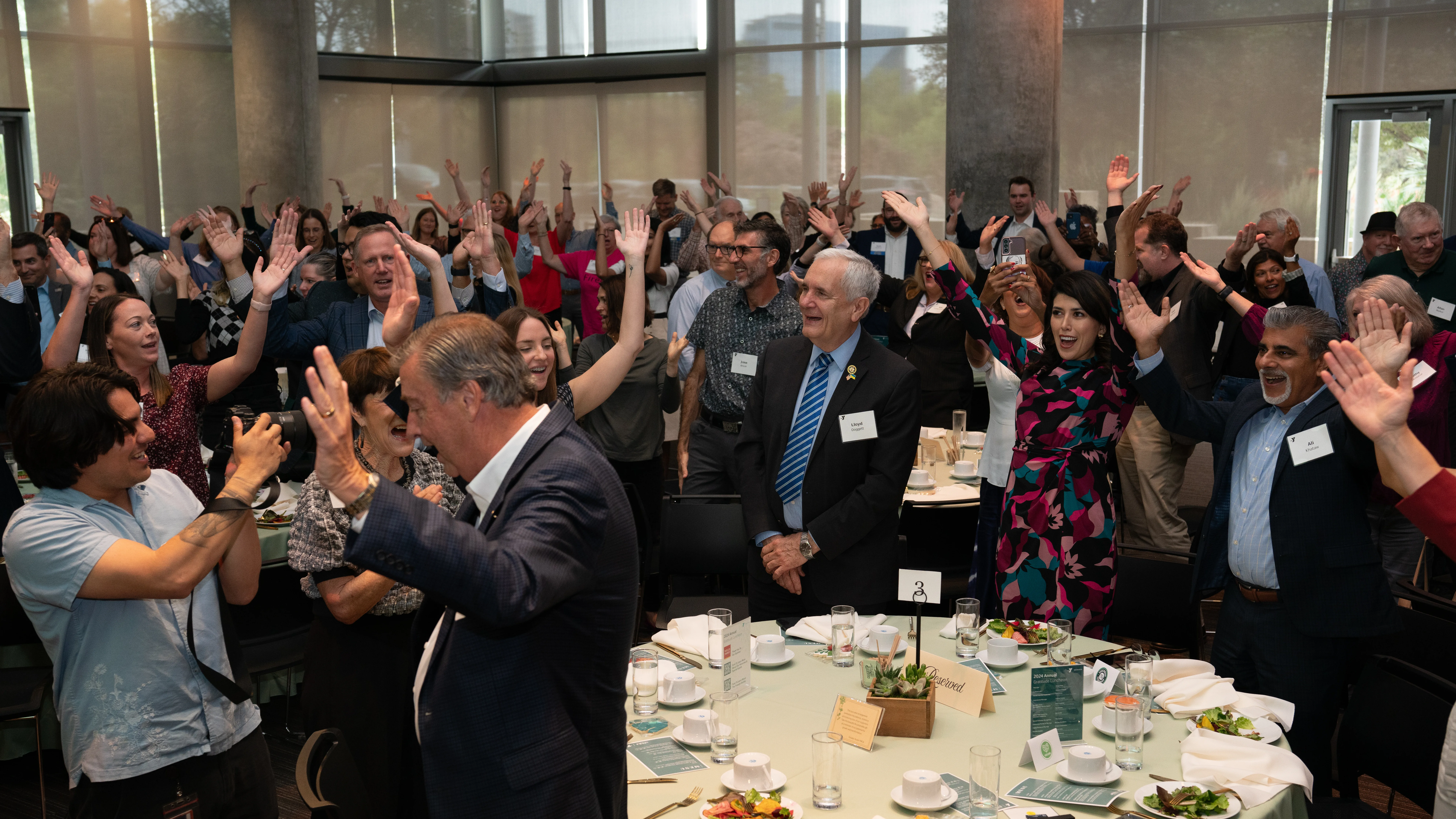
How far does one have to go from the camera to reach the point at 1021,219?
29.3 feet

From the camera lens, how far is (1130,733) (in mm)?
2352

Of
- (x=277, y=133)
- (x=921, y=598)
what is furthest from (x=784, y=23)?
(x=921, y=598)

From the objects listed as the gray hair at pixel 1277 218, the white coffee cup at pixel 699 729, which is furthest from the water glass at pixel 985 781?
the gray hair at pixel 1277 218

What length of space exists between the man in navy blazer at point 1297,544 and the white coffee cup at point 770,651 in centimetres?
118

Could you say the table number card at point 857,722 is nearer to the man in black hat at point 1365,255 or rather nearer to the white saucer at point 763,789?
the white saucer at point 763,789

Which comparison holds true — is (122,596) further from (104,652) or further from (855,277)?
(855,277)

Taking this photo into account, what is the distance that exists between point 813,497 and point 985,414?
166 inches

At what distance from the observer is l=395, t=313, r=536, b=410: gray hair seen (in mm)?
1787

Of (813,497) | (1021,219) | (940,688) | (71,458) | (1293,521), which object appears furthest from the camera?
(1021,219)

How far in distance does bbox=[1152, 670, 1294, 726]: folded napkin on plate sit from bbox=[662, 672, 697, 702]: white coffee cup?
110 centimetres

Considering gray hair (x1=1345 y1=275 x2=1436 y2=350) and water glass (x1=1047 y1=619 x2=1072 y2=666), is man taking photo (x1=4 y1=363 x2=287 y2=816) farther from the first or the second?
gray hair (x1=1345 y1=275 x2=1436 y2=350)

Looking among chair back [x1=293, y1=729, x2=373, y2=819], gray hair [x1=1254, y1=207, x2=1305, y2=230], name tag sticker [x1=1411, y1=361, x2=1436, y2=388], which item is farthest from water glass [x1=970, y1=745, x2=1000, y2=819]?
gray hair [x1=1254, y1=207, x2=1305, y2=230]

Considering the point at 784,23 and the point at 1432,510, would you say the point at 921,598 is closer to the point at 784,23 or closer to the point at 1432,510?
the point at 1432,510

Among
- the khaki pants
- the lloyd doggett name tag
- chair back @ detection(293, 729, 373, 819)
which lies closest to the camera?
chair back @ detection(293, 729, 373, 819)
